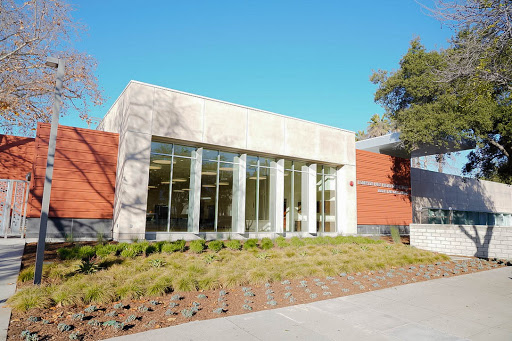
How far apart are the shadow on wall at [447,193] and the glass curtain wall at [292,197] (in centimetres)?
1062

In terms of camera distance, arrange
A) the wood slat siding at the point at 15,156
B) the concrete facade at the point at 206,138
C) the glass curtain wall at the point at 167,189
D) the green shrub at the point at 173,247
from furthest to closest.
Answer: the wood slat siding at the point at 15,156 < the glass curtain wall at the point at 167,189 < the concrete facade at the point at 206,138 < the green shrub at the point at 173,247

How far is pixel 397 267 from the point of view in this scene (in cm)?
1042

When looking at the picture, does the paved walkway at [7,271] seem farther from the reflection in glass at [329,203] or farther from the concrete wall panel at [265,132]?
the reflection in glass at [329,203]

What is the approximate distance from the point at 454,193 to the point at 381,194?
12.1 m

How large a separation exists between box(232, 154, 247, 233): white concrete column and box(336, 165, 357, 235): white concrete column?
645cm

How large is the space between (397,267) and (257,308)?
6402mm

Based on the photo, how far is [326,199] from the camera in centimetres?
1908

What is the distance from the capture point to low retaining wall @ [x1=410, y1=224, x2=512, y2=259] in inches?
507

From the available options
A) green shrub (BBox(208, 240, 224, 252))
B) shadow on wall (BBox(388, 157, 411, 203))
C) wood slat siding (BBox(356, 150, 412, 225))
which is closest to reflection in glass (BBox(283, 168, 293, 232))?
wood slat siding (BBox(356, 150, 412, 225))

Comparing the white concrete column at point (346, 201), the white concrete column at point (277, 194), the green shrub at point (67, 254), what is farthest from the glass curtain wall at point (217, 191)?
the white concrete column at point (346, 201)

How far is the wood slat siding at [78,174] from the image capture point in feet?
41.6

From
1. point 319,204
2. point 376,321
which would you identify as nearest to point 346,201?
point 319,204

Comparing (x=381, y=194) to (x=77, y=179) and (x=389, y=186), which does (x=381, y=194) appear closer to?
(x=389, y=186)

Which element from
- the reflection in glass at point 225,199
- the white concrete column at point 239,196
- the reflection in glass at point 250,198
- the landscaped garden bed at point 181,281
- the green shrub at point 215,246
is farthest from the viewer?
the reflection in glass at point 250,198
